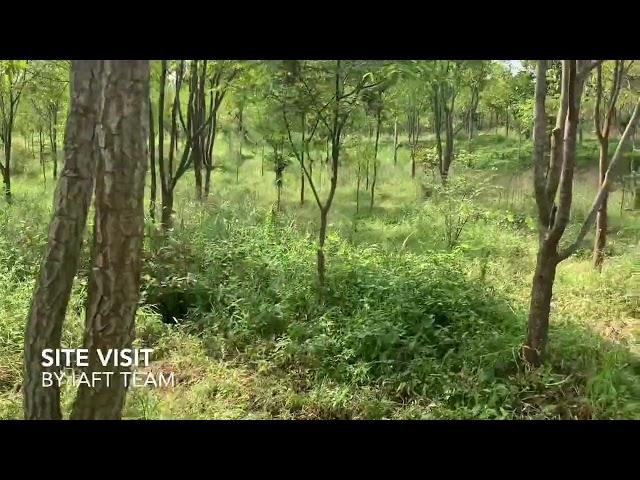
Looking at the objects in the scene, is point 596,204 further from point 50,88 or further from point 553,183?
point 50,88

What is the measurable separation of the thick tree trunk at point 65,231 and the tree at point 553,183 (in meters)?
2.14

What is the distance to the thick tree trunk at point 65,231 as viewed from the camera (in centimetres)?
205

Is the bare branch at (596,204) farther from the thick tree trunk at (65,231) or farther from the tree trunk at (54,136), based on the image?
the tree trunk at (54,136)

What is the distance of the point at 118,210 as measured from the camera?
1709 mm

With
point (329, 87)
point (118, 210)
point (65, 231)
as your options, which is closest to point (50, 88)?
point (329, 87)

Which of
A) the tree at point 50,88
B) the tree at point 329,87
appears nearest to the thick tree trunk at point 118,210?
the tree at point 329,87

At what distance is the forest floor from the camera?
10.0 ft

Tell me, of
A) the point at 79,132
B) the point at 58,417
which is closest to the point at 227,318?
the point at 58,417

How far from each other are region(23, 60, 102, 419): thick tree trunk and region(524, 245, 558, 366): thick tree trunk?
8.06 feet

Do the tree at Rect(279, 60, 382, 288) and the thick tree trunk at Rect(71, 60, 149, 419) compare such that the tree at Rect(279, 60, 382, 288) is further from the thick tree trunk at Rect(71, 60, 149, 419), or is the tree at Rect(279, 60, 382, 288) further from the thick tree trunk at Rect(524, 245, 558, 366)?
the thick tree trunk at Rect(71, 60, 149, 419)

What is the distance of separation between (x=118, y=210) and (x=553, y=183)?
235 centimetres

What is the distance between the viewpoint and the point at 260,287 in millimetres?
4336
